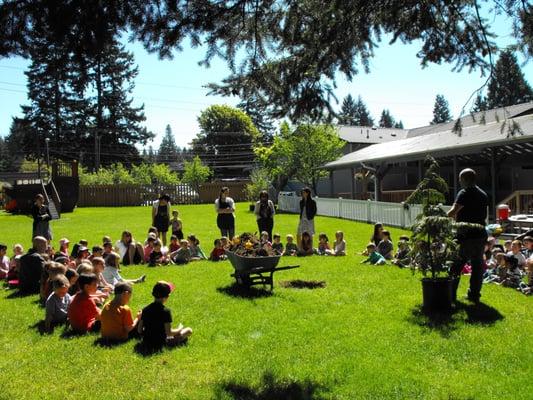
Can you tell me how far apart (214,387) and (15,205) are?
28520mm

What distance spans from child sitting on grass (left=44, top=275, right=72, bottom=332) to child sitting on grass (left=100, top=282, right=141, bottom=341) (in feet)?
3.32

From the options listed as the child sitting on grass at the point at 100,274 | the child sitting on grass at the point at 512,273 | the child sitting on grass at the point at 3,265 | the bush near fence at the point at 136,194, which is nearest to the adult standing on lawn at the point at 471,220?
the child sitting on grass at the point at 512,273

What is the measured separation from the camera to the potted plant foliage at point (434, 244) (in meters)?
6.64

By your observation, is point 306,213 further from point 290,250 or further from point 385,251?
point 385,251

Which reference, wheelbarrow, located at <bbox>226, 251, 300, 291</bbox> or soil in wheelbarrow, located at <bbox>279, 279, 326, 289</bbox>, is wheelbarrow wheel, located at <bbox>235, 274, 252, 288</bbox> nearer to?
wheelbarrow, located at <bbox>226, 251, 300, 291</bbox>

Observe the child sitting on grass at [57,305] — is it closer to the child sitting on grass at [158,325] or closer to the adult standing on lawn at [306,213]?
the child sitting on grass at [158,325]

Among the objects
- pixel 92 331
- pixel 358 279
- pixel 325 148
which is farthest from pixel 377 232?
pixel 325 148

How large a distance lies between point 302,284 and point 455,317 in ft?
10.1

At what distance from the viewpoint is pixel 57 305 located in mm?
6633

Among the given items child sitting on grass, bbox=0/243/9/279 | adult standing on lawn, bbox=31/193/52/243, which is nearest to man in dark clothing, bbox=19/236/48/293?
child sitting on grass, bbox=0/243/9/279

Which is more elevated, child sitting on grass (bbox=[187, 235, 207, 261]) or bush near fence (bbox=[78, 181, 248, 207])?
bush near fence (bbox=[78, 181, 248, 207])

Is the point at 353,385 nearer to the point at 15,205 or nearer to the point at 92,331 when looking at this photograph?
the point at 92,331

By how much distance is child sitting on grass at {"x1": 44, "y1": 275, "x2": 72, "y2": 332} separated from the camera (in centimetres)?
656

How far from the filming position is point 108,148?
62.4 metres
